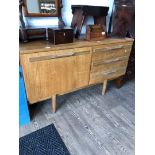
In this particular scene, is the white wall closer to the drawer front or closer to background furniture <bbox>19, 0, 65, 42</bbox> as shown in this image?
background furniture <bbox>19, 0, 65, 42</bbox>

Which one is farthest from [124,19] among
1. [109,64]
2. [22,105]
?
[22,105]

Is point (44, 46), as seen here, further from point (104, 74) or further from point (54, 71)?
point (104, 74)

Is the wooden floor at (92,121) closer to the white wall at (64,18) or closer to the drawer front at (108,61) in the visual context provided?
the drawer front at (108,61)

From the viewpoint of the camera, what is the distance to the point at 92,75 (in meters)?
1.61

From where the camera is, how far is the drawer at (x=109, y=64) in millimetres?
1579

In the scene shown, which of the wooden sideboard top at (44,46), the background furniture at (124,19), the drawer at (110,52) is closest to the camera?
the wooden sideboard top at (44,46)

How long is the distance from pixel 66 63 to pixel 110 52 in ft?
1.80

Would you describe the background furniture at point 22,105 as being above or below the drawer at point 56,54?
below

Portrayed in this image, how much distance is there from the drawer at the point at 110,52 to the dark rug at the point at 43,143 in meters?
0.85

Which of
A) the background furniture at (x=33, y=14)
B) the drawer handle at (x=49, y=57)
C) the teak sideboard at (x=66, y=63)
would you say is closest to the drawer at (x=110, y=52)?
the teak sideboard at (x=66, y=63)

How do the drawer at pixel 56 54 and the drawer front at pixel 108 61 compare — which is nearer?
the drawer at pixel 56 54
